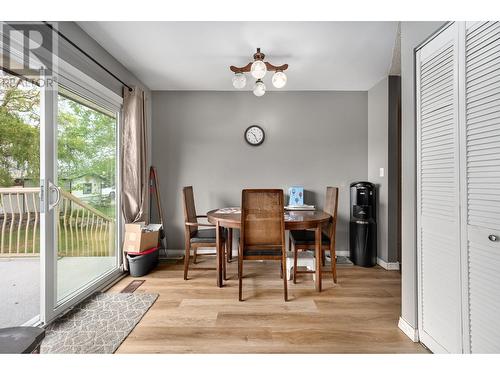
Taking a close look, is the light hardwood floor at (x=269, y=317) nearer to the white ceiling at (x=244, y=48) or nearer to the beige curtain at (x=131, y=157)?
the beige curtain at (x=131, y=157)

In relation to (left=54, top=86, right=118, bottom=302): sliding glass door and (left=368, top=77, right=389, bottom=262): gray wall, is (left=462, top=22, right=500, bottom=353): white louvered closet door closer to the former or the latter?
(left=368, top=77, right=389, bottom=262): gray wall

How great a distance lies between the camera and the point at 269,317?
5.97 feet

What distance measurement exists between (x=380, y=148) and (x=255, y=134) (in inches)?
68.9

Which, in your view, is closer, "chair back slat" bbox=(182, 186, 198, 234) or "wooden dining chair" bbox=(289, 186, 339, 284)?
"wooden dining chair" bbox=(289, 186, 339, 284)

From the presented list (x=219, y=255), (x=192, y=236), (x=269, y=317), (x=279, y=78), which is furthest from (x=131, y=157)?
(x=269, y=317)

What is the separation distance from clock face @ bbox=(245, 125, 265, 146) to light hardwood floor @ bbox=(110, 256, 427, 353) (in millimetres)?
1885

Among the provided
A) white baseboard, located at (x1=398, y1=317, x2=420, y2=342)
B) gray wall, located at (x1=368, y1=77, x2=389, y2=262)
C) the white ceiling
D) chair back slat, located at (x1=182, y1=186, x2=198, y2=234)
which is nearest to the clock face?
the white ceiling

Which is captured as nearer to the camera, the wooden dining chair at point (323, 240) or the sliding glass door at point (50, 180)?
the sliding glass door at point (50, 180)

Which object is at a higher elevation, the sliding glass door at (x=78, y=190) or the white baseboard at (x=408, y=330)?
the sliding glass door at (x=78, y=190)

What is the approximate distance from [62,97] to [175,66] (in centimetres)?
122

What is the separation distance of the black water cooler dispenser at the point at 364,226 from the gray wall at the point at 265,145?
401 millimetres

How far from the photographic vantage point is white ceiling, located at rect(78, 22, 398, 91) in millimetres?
1980

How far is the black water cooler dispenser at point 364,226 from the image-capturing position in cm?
294

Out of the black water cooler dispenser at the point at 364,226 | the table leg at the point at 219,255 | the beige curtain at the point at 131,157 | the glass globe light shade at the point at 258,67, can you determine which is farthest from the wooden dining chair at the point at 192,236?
the black water cooler dispenser at the point at 364,226
